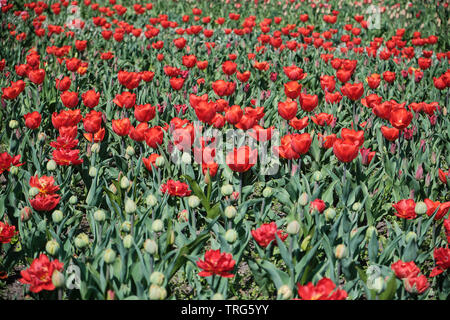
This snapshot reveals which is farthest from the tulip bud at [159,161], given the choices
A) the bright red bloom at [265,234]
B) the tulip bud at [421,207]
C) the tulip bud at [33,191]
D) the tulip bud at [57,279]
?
the tulip bud at [421,207]

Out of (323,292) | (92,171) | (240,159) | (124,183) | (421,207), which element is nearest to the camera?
(323,292)

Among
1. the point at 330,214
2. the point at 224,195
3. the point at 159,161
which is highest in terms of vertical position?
the point at 159,161

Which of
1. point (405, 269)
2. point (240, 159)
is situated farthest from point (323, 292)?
point (240, 159)

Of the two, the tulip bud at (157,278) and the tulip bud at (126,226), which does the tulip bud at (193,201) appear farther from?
the tulip bud at (157,278)

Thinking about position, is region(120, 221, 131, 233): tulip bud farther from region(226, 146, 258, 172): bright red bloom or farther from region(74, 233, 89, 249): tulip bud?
region(226, 146, 258, 172): bright red bloom

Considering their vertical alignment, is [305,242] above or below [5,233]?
below

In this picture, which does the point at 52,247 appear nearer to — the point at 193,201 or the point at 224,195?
the point at 193,201

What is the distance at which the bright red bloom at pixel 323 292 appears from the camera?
1647 millimetres

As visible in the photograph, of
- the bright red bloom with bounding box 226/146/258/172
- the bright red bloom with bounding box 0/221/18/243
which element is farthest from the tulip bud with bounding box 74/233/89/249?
the bright red bloom with bounding box 226/146/258/172

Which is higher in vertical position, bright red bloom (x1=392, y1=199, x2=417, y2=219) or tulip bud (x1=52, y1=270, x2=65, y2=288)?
tulip bud (x1=52, y1=270, x2=65, y2=288)

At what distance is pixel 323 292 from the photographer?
1.66 metres

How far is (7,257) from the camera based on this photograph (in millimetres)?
2361

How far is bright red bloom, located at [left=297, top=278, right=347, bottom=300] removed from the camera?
1.65 m
